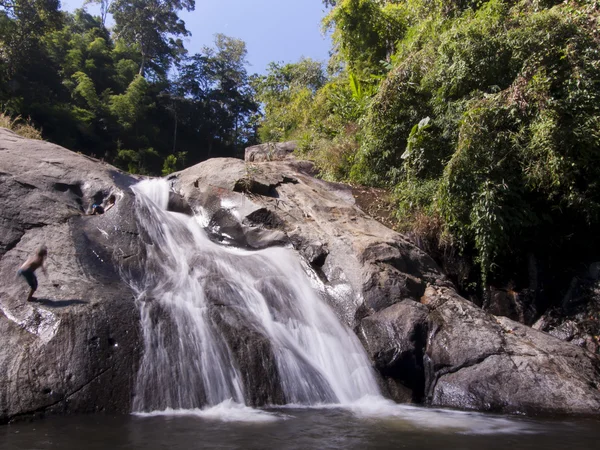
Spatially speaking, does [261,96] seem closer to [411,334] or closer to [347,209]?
[347,209]

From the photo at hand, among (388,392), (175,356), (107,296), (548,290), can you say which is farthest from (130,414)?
(548,290)

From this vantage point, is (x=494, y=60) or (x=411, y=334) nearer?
(x=411, y=334)

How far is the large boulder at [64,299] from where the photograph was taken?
5.02m

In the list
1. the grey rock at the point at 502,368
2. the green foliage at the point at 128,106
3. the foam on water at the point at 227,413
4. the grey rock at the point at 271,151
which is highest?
the green foliage at the point at 128,106

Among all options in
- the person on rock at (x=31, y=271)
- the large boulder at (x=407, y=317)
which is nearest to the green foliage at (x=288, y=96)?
the large boulder at (x=407, y=317)

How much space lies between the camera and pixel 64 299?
5809mm

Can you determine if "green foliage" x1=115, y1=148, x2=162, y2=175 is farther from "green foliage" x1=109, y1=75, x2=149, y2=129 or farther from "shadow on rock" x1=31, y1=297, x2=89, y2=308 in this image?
"shadow on rock" x1=31, y1=297, x2=89, y2=308

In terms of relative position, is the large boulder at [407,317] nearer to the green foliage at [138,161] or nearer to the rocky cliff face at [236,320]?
the rocky cliff face at [236,320]

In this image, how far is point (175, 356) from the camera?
5.77 meters

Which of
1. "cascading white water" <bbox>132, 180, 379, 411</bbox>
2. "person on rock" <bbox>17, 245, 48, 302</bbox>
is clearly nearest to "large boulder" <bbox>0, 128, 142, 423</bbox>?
"person on rock" <bbox>17, 245, 48, 302</bbox>

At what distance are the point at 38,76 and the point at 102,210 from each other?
2286cm

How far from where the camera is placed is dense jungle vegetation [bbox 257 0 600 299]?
27.9 feet

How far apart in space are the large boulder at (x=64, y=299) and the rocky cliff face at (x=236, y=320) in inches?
0.6

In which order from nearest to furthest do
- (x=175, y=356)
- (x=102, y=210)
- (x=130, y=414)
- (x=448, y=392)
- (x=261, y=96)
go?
(x=130, y=414)
(x=175, y=356)
(x=448, y=392)
(x=102, y=210)
(x=261, y=96)
